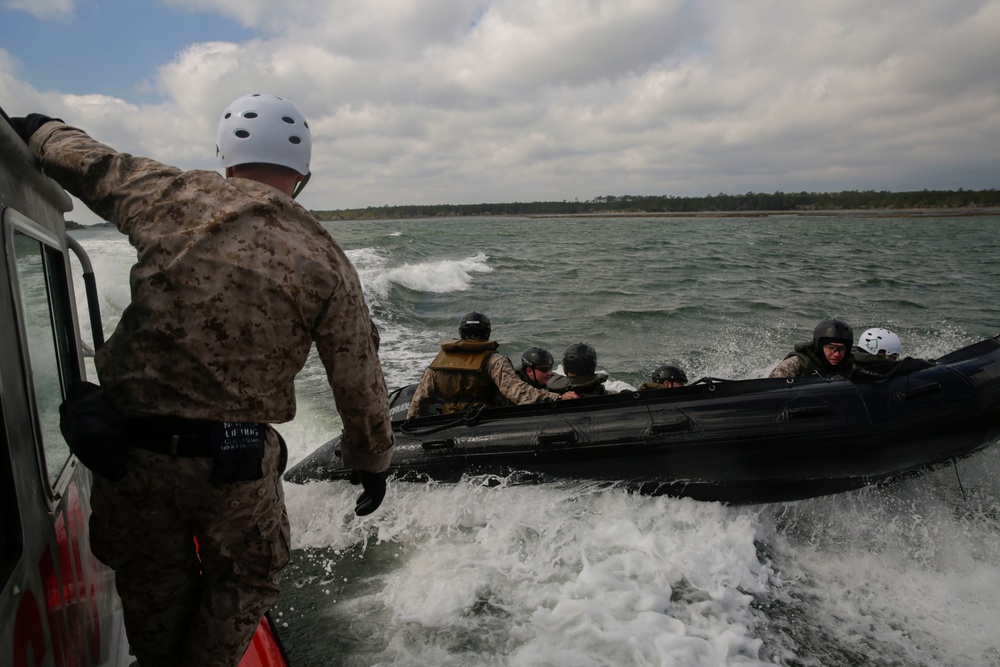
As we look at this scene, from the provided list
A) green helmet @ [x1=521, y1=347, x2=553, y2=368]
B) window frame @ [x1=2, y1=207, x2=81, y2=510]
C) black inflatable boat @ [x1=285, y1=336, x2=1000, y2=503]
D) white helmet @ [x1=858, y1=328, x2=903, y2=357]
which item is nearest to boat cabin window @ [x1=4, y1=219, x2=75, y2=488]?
window frame @ [x1=2, y1=207, x2=81, y2=510]

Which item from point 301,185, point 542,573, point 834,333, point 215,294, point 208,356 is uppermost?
point 301,185

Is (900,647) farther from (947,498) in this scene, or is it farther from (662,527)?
(947,498)

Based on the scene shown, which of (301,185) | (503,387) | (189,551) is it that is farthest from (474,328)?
(189,551)

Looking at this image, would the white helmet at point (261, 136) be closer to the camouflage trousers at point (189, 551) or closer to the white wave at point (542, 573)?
the camouflage trousers at point (189, 551)

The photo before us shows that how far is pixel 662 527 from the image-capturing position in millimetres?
4586

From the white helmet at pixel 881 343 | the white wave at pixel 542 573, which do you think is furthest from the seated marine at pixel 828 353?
the white wave at pixel 542 573

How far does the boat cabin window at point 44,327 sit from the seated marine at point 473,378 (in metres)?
3.60

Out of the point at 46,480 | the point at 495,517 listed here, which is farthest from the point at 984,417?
the point at 46,480

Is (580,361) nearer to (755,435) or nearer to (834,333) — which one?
(755,435)

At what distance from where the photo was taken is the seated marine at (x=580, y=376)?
18.6ft

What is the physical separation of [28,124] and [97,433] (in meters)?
0.97

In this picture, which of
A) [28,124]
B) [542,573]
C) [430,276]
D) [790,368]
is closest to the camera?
[28,124]

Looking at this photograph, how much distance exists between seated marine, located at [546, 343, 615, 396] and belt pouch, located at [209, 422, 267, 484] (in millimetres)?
4246

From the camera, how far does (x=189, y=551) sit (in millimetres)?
1674
